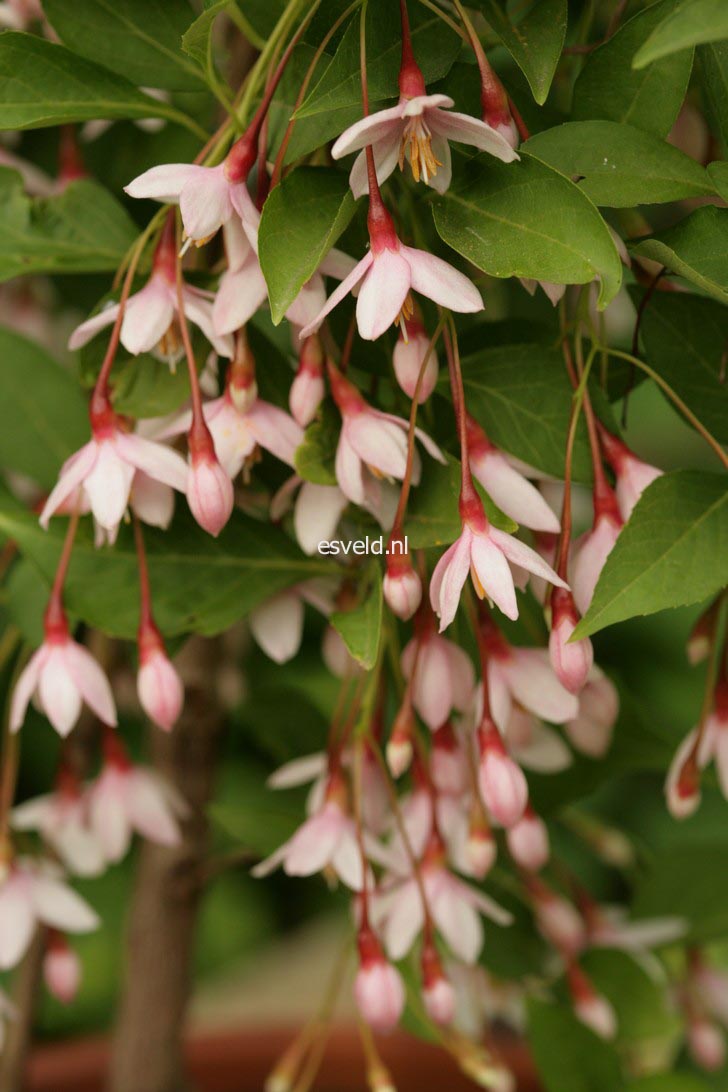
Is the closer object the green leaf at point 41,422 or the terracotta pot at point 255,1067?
the green leaf at point 41,422

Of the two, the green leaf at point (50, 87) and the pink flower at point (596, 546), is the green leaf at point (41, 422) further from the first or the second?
the pink flower at point (596, 546)

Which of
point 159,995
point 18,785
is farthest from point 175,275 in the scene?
point 18,785

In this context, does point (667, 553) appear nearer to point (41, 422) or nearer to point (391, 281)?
point (391, 281)

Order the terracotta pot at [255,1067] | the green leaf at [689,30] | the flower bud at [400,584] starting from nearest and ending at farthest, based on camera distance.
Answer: the green leaf at [689,30], the flower bud at [400,584], the terracotta pot at [255,1067]

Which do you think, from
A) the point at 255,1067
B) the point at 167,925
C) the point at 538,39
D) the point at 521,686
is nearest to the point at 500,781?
the point at 521,686

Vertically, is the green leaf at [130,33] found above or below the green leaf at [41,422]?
above

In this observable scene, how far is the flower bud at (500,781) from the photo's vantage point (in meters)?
0.43

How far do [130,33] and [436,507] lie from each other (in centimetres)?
22

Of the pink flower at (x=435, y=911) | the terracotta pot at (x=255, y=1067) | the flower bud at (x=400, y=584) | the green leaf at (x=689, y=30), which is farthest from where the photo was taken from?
the terracotta pot at (x=255, y=1067)

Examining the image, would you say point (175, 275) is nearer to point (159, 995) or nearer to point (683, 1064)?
point (159, 995)

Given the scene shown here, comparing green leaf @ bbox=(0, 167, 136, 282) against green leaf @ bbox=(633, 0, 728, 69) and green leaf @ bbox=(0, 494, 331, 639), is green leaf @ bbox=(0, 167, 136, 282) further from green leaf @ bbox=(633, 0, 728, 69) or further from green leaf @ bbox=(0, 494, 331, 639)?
green leaf @ bbox=(633, 0, 728, 69)

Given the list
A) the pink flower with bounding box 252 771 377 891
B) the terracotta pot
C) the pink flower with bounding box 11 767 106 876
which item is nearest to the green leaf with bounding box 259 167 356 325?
the pink flower with bounding box 252 771 377 891

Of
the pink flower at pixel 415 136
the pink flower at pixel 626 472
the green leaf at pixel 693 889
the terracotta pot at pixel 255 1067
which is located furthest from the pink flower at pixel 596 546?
the terracotta pot at pixel 255 1067

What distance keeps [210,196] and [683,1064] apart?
28.9 inches
